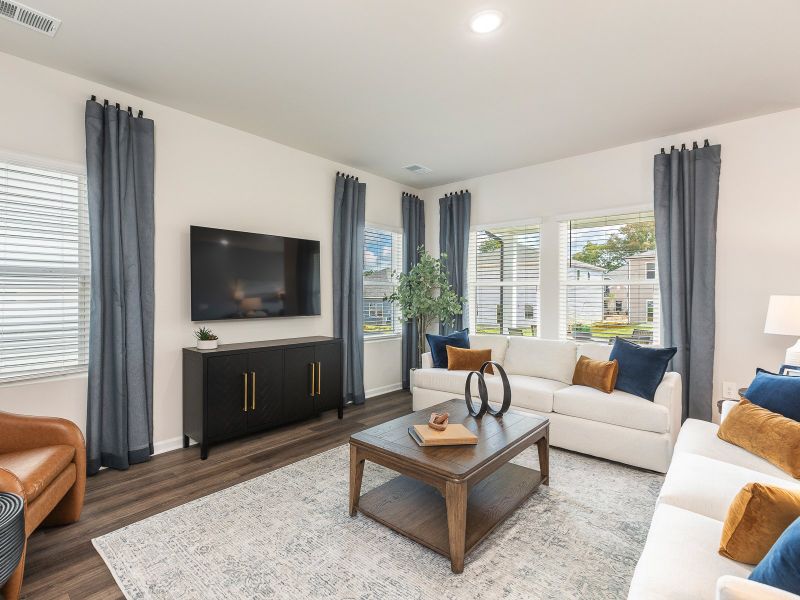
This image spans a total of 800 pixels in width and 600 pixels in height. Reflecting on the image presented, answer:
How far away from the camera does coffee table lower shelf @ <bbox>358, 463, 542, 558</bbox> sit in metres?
2.05

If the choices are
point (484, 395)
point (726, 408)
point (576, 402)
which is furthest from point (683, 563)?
point (576, 402)

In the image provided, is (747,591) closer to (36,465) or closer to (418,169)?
(36,465)

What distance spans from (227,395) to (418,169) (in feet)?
10.7

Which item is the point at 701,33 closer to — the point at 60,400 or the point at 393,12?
the point at 393,12

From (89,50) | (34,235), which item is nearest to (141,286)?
(34,235)

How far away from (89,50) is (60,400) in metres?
2.32

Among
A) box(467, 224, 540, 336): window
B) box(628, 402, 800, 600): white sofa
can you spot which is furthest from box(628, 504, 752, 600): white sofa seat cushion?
box(467, 224, 540, 336): window

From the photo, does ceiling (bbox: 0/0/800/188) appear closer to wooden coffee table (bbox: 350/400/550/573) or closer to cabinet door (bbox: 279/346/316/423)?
cabinet door (bbox: 279/346/316/423)

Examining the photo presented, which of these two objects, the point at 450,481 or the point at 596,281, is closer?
the point at 450,481

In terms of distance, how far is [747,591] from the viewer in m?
0.89

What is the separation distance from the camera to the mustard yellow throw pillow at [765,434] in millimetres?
1938

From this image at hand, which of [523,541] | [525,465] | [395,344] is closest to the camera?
[523,541]

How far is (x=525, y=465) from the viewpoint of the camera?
3033 mm

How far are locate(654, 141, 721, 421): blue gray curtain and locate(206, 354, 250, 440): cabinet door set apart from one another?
3.80 m
